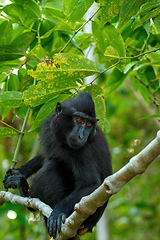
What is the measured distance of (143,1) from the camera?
105 inches

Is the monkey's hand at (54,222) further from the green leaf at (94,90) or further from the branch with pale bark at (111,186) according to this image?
the green leaf at (94,90)

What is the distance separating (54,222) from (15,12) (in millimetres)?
2523

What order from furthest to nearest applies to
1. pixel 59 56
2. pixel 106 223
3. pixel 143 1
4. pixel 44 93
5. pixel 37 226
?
pixel 37 226 → pixel 106 223 → pixel 44 93 → pixel 59 56 → pixel 143 1

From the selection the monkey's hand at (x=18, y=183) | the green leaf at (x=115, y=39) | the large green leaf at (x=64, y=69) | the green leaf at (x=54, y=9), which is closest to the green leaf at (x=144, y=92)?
the green leaf at (x=115, y=39)

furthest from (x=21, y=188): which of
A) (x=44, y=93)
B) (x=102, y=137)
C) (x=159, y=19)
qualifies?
(x=159, y=19)

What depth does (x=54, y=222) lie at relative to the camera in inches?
126

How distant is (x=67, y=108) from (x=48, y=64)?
117 cm

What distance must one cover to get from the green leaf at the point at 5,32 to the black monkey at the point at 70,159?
1.03 meters

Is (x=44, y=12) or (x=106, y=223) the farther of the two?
(x=106, y=223)

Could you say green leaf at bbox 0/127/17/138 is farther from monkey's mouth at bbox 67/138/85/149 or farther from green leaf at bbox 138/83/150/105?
green leaf at bbox 138/83/150/105

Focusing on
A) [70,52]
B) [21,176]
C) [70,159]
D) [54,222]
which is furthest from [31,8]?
[54,222]

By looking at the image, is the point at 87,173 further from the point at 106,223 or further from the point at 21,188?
the point at 106,223

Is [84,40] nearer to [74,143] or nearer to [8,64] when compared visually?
[8,64]

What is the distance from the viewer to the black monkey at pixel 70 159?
12.2ft
